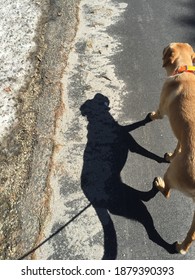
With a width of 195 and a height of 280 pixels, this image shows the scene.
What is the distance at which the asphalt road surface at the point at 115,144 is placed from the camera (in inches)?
146

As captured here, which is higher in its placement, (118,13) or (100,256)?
(118,13)

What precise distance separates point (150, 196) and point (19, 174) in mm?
1430

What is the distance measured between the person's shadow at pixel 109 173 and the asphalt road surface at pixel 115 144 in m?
0.01

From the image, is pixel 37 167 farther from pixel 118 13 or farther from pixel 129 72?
pixel 118 13

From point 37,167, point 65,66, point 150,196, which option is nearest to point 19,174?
point 37,167

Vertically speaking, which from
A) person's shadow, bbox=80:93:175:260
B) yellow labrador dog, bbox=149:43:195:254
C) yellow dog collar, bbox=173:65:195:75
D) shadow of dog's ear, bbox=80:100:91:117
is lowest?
person's shadow, bbox=80:93:175:260

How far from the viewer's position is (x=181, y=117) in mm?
3646

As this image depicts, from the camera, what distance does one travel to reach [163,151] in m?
4.38

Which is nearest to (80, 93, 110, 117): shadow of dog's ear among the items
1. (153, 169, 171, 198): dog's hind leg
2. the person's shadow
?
the person's shadow

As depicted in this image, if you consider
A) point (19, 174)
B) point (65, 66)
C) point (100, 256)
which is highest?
point (65, 66)

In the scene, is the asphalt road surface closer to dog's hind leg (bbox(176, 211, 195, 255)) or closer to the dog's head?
dog's hind leg (bbox(176, 211, 195, 255))

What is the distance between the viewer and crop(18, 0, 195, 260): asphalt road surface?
3.71m

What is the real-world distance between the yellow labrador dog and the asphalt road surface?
0.75ft

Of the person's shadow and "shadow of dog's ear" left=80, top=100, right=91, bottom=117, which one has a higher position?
"shadow of dog's ear" left=80, top=100, right=91, bottom=117
